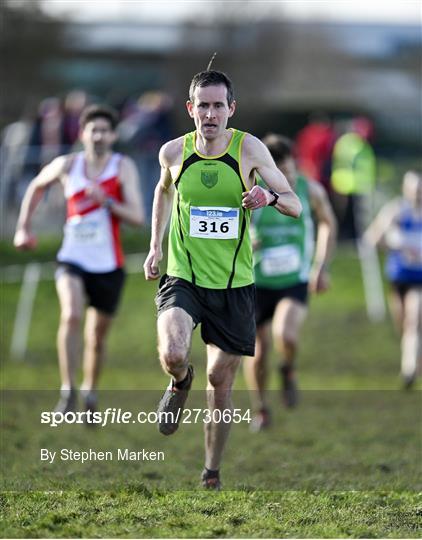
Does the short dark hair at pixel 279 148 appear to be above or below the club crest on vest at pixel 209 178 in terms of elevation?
above

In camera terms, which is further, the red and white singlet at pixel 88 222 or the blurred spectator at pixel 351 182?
the blurred spectator at pixel 351 182

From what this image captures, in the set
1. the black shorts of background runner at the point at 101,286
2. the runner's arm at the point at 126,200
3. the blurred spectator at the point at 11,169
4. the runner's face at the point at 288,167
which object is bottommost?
the black shorts of background runner at the point at 101,286

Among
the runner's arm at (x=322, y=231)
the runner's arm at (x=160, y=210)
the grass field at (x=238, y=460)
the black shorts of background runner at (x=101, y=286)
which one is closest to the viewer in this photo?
the grass field at (x=238, y=460)

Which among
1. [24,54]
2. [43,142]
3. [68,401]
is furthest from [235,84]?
[68,401]

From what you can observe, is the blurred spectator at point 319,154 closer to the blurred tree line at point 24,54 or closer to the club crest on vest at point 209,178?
the blurred tree line at point 24,54

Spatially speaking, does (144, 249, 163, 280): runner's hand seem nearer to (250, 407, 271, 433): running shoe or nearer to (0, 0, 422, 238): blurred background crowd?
(250, 407, 271, 433): running shoe

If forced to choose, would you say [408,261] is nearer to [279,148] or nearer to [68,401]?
[279,148]

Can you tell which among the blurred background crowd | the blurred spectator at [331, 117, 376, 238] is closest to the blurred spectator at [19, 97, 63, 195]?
the blurred background crowd

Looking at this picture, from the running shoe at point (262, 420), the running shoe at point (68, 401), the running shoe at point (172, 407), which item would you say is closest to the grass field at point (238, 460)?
the running shoe at point (262, 420)

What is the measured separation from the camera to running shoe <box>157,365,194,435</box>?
7.24m

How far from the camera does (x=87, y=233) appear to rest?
10.5 m

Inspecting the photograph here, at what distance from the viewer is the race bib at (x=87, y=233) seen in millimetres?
10508

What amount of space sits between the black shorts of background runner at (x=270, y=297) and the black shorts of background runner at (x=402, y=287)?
144 inches

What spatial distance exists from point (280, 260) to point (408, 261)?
3795mm
